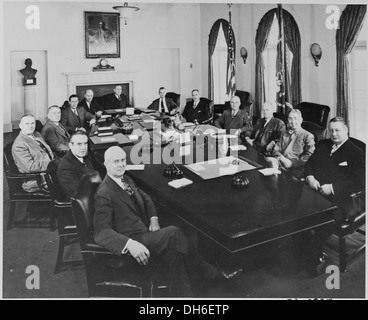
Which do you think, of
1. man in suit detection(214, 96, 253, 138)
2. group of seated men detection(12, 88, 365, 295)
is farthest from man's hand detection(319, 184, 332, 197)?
man in suit detection(214, 96, 253, 138)

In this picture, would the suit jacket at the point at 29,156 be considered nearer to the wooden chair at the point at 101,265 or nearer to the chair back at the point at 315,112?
the wooden chair at the point at 101,265

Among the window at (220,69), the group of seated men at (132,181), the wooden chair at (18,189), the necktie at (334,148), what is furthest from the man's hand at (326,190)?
the window at (220,69)

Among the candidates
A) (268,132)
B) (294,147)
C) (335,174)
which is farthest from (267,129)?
(335,174)

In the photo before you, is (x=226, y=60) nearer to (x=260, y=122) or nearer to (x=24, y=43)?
(x=260, y=122)

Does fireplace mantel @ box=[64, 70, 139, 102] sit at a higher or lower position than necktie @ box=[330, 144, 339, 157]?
higher

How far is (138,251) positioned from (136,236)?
0.15 metres

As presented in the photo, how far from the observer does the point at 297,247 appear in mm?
2492

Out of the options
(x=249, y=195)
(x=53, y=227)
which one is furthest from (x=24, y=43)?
(x=249, y=195)

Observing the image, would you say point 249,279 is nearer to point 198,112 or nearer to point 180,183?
point 180,183

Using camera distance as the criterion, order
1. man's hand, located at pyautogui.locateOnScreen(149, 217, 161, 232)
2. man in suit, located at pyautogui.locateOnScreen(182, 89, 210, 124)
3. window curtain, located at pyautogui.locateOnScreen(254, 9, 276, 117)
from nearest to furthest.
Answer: man's hand, located at pyautogui.locateOnScreen(149, 217, 161, 232) < man in suit, located at pyautogui.locateOnScreen(182, 89, 210, 124) < window curtain, located at pyautogui.locateOnScreen(254, 9, 276, 117)

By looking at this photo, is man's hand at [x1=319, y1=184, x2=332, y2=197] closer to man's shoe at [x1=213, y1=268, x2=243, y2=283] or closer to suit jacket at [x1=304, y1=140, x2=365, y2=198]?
suit jacket at [x1=304, y1=140, x2=365, y2=198]

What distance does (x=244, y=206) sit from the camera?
2223 mm

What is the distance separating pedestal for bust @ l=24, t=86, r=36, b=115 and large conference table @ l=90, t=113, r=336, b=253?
110 cm

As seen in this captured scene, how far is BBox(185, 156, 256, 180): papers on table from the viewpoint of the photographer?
2684 millimetres
